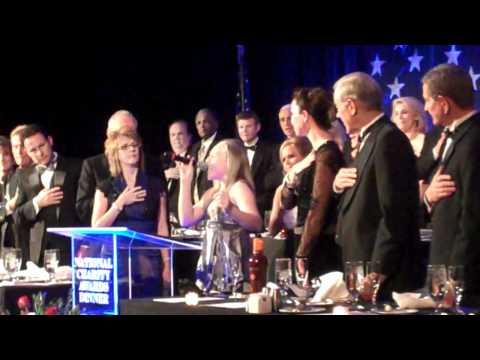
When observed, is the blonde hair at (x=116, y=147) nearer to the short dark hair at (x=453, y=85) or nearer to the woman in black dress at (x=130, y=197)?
the woman in black dress at (x=130, y=197)

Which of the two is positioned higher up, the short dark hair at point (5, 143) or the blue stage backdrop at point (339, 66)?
the blue stage backdrop at point (339, 66)

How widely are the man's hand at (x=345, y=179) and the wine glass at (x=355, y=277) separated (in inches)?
61.2

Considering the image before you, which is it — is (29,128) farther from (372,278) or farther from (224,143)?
(372,278)

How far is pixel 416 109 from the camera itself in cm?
703

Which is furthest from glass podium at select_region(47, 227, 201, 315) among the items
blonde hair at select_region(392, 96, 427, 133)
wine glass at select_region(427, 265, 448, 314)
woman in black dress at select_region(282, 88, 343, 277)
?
blonde hair at select_region(392, 96, 427, 133)

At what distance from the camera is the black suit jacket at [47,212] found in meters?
7.97

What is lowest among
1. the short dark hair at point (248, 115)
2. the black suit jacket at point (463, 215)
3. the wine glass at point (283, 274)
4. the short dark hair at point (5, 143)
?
the wine glass at point (283, 274)

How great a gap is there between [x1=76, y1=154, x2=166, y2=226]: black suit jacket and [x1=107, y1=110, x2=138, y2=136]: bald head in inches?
11.8

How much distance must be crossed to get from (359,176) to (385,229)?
418 millimetres

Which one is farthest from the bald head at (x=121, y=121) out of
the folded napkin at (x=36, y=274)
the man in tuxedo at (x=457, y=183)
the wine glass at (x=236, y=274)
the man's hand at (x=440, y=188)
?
the wine glass at (x=236, y=274)

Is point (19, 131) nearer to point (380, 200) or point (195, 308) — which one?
point (380, 200)

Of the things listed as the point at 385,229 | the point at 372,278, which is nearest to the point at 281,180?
the point at 385,229

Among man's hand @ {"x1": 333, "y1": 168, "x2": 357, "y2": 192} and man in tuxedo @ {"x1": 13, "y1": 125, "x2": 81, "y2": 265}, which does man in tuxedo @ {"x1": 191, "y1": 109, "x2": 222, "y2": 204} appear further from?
man's hand @ {"x1": 333, "y1": 168, "x2": 357, "y2": 192}
